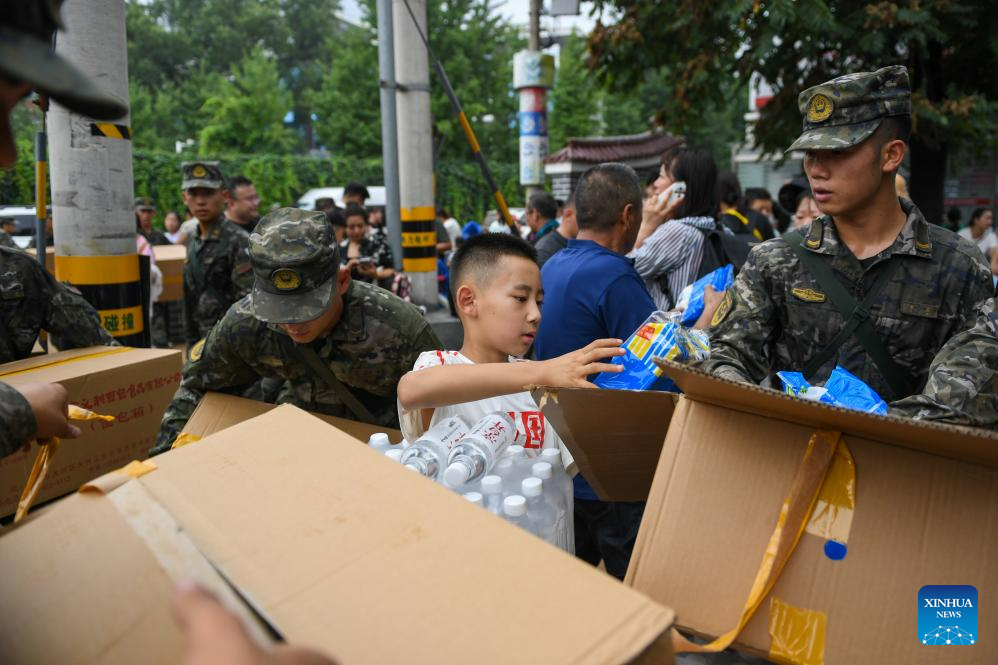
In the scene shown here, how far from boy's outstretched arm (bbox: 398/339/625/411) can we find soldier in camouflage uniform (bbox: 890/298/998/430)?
62 centimetres

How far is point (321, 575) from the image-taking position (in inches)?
39.3

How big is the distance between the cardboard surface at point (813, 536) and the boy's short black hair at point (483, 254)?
104 cm

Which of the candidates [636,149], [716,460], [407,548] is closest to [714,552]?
[716,460]

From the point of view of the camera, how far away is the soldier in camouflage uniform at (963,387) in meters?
1.45

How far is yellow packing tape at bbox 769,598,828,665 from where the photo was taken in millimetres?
1235

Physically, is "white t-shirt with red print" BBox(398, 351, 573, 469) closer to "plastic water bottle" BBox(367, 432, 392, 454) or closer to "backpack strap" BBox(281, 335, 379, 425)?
"plastic water bottle" BBox(367, 432, 392, 454)

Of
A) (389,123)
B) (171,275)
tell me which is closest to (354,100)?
(171,275)

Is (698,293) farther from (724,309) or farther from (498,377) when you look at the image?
(498,377)

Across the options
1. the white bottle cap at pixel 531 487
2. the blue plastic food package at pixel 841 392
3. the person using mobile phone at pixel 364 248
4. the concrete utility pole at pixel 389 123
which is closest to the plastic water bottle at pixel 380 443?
the white bottle cap at pixel 531 487

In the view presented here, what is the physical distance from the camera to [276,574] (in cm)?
100

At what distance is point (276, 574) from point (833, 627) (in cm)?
92

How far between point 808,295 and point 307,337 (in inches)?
63.4

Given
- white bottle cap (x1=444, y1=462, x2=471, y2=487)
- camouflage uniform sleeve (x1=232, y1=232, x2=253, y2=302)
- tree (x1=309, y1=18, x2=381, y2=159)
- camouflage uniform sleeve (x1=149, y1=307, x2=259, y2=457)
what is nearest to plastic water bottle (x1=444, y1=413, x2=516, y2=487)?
white bottle cap (x1=444, y1=462, x2=471, y2=487)

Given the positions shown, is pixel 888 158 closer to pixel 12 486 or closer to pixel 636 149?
pixel 12 486
